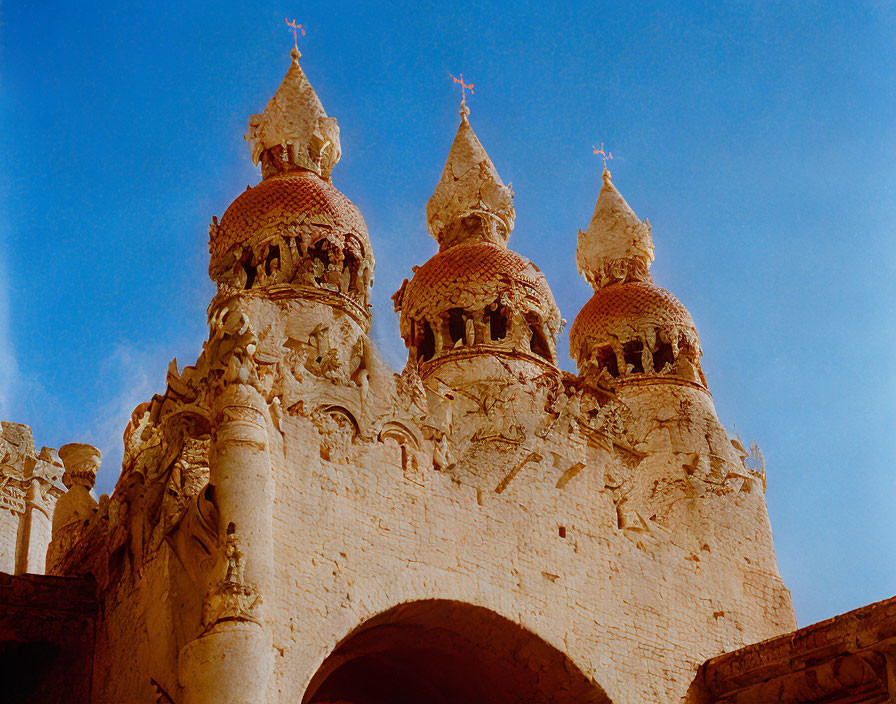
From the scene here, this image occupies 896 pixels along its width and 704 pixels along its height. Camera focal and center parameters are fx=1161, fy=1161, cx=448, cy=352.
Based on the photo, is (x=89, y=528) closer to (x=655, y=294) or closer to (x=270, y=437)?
(x=270, y=437)

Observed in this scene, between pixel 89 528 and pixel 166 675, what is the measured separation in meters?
3.37

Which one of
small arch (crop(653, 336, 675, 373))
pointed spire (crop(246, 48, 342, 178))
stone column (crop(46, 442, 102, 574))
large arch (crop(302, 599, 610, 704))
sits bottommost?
large arch (crop(302, 599, 610, 704))

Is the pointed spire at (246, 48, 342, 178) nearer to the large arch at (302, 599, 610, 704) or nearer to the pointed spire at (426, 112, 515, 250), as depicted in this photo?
the pointed spire at (426, 112, 515, 250)

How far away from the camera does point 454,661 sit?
1227cm

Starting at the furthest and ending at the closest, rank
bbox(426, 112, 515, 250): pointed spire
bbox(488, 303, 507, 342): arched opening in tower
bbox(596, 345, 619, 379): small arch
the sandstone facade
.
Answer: bbox(596, 345, 619, 379): small arch < bbox(426, 112, 515, 250): pointed spire < bbox(488, 303, 507, 342): arched opening in tower < the sandstone facade

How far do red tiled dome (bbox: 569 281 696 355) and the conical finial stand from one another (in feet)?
17.4

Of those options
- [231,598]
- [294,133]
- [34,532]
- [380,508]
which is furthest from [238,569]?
[294,133]

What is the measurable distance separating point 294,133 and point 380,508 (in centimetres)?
755

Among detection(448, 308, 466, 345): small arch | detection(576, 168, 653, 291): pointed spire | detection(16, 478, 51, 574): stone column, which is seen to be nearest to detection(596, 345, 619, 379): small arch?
detection(576, 168, 653, 291): pointed spire

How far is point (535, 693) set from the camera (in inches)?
484

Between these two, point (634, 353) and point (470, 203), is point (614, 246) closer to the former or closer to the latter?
point (634, 353)

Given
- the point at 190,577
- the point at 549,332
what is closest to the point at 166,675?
the point at 190,577

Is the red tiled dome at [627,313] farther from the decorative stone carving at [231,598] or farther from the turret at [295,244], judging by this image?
the decorative stone carving at [231,598]

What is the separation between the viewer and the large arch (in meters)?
11.4
